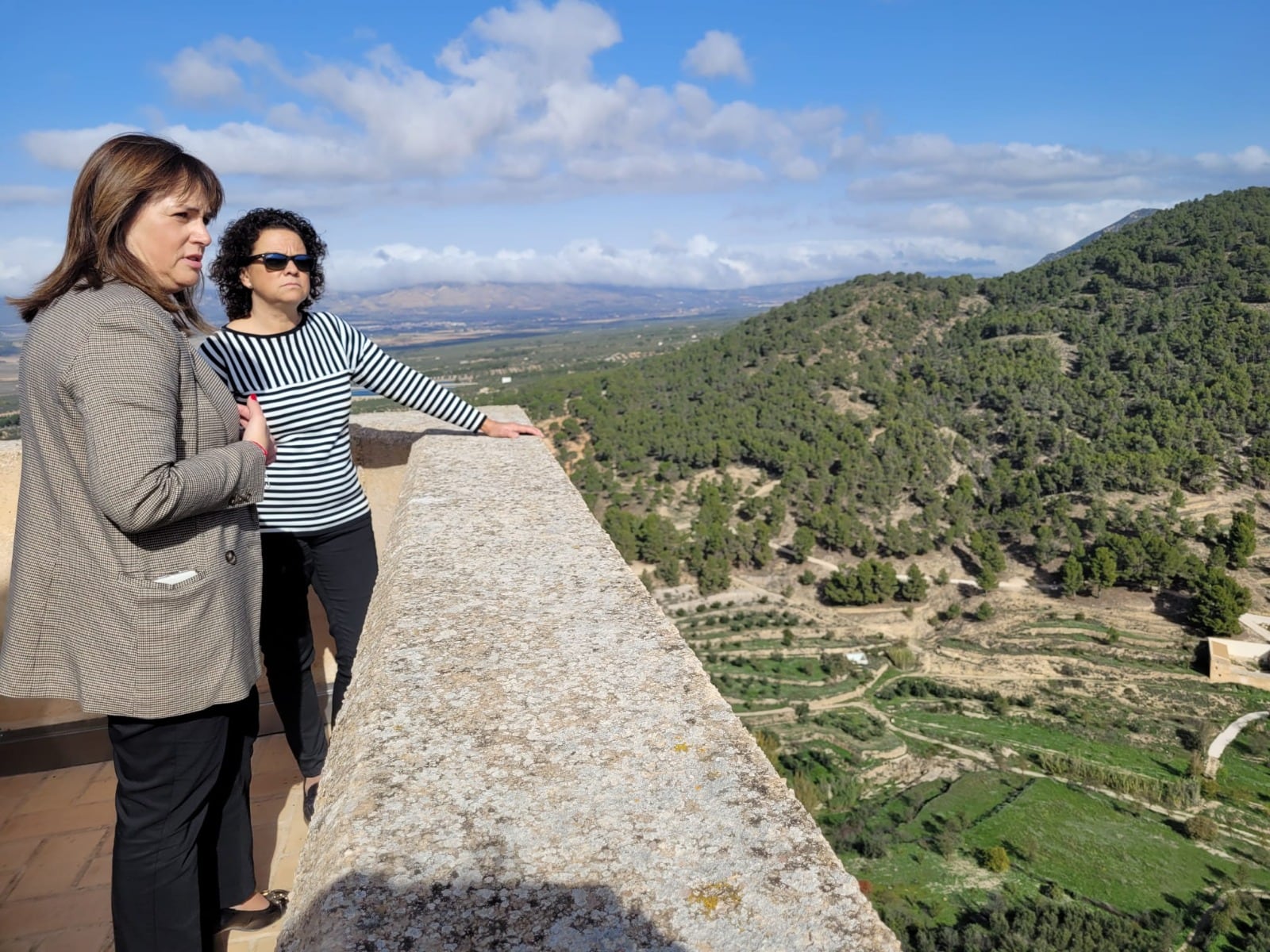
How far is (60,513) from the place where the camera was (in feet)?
4.16

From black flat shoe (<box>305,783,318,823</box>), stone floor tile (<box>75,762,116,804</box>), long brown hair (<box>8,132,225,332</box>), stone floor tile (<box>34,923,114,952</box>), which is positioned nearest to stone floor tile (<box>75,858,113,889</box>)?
stone floor tile (<box>34,923,114,952</box>)

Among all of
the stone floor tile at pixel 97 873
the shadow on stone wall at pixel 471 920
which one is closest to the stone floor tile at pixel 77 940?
the stone floor tile at pixel 97 873

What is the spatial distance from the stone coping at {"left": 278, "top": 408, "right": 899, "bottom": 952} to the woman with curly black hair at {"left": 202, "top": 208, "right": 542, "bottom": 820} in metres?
0.57

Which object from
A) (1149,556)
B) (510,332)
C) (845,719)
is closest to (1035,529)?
(1149,556)

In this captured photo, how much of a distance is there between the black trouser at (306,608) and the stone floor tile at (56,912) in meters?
0.56

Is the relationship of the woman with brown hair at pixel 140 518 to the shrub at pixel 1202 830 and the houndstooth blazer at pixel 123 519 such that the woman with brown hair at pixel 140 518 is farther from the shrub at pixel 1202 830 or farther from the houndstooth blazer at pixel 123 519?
the shrub at pixel 1202 830

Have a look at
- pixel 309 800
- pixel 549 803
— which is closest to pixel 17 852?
pixel 309 800

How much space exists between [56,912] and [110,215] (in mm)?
1830

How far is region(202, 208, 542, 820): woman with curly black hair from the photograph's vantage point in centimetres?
212

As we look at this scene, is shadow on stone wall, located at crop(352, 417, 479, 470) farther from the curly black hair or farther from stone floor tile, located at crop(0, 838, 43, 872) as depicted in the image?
stone floor tile, located at crop(0, 838, 43, 872)

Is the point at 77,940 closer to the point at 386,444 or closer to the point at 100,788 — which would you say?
the point at 100,788

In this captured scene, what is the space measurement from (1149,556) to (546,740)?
3441 cm

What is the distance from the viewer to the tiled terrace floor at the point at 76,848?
1940 millimetres

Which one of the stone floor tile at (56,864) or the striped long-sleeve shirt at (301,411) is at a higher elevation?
the striped long-sleeve shirt at (301,411)
